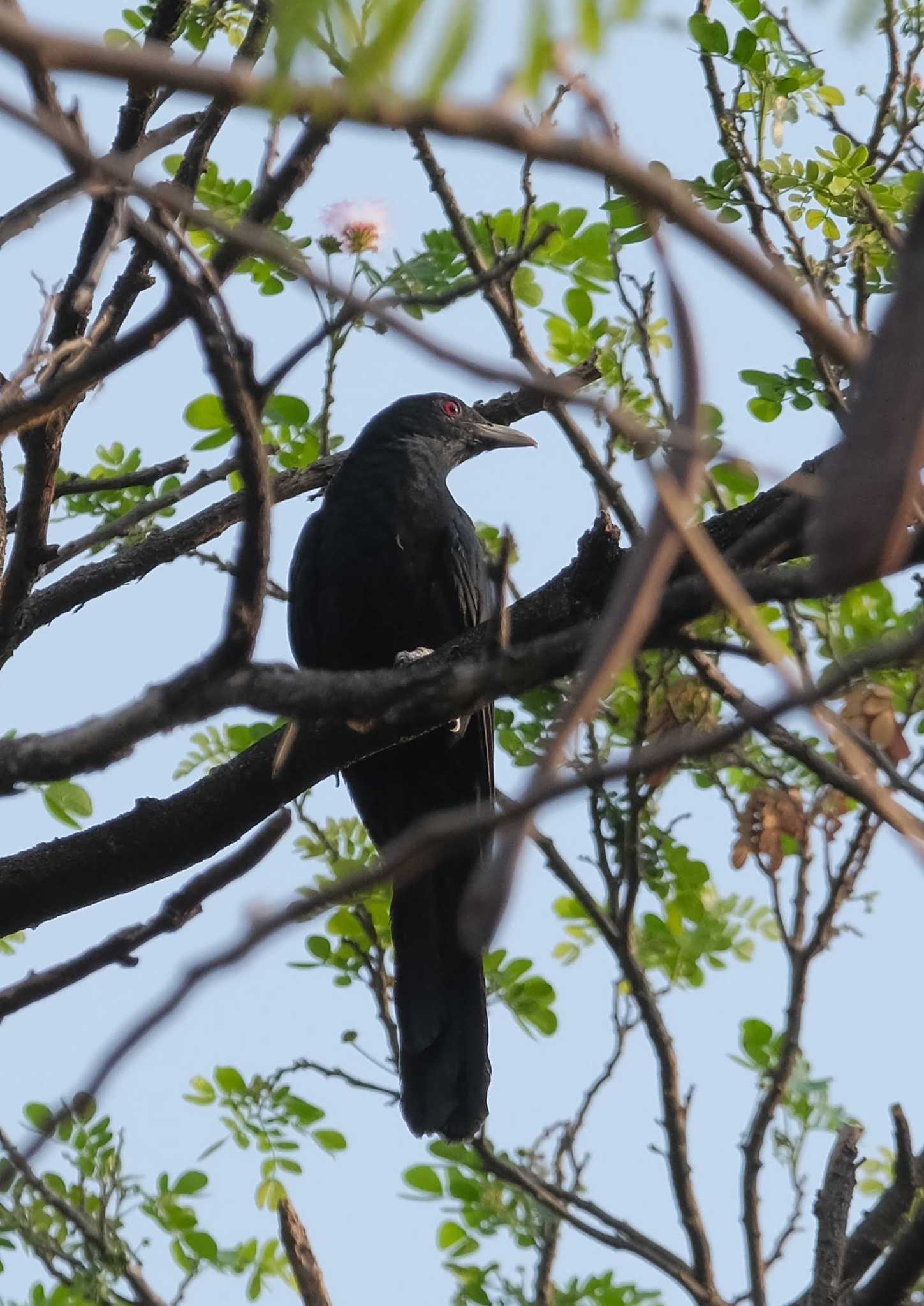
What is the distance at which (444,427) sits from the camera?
5938 mm

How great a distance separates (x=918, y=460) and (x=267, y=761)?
256 centimetres

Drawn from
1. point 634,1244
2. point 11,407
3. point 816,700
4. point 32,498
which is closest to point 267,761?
point 32,498

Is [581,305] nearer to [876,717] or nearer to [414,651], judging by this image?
[414,651]

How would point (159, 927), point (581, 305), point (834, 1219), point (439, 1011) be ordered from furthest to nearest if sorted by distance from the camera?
1. point (581, 305)
2. point (439, 1011)
3. point (834, 1219)
4. point (159, 927)

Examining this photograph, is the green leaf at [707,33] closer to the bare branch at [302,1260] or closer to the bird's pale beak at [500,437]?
the bird's pale beak at [500,437]

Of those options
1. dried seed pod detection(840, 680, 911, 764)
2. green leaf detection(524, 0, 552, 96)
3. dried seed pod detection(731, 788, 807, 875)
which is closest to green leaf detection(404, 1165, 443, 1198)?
dried seed pod detection(731, 788, 807, 875)

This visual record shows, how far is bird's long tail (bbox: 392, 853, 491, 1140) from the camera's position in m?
4.74

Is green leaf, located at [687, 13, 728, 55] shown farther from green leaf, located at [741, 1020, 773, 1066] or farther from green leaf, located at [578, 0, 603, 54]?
green leaf, located at [578, 0, 603, 54]

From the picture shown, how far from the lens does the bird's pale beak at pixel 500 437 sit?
6066 millimetres

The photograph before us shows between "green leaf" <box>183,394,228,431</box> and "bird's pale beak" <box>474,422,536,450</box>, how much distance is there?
1295 mm

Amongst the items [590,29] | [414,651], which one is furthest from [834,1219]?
[590,29]

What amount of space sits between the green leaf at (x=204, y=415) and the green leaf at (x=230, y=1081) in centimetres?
225

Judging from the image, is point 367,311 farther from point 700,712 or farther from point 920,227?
point 700,712

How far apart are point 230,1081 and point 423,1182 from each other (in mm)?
→ 766
